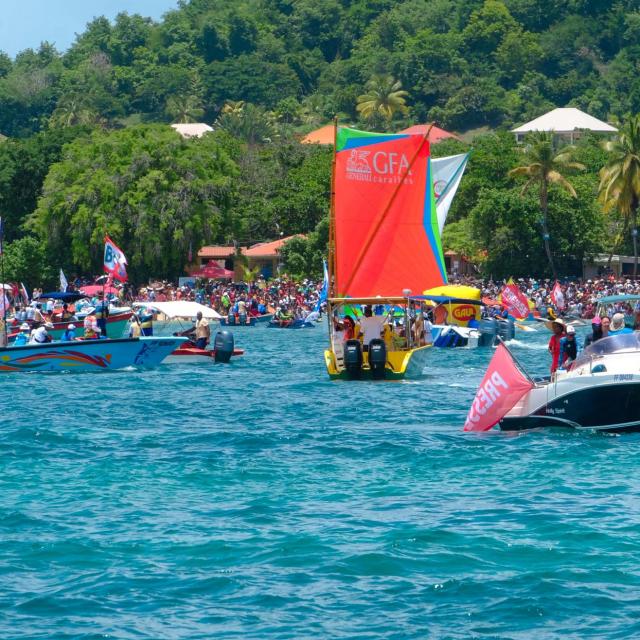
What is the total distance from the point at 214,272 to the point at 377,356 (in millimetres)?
63232

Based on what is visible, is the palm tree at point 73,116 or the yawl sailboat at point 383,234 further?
the palm tree at point 73,116

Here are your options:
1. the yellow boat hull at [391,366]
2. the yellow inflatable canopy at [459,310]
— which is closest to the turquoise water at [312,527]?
→ the yellow boat hull at [391,366]

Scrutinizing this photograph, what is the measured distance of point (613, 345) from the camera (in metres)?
25.5

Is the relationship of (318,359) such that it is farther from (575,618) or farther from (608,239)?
(608,239)

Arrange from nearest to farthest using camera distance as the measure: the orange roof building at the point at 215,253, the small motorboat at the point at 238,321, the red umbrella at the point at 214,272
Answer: the small motorboat at the point at 238,321 → the red umbrella at the point at 214,272 → the orange roof building at the point at 215,253

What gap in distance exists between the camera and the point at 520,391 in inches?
1021

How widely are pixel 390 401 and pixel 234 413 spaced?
392 cm

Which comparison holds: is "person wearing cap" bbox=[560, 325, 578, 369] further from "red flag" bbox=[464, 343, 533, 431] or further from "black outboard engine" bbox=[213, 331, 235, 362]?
"black outboard engine" bbox=[213, 331, 235, 362]

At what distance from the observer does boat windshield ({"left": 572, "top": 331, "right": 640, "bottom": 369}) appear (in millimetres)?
25375

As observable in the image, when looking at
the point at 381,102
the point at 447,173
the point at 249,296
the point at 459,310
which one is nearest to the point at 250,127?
the point at 381,102

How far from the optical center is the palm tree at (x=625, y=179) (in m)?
93.1

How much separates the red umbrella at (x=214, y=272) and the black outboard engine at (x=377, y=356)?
2454 inches

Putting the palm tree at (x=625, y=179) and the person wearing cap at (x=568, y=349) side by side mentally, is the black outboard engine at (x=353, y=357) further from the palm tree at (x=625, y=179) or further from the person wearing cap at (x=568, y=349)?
the palm tree at (x=625, y=179)

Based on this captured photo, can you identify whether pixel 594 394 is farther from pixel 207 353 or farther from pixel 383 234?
pixel 207 353
